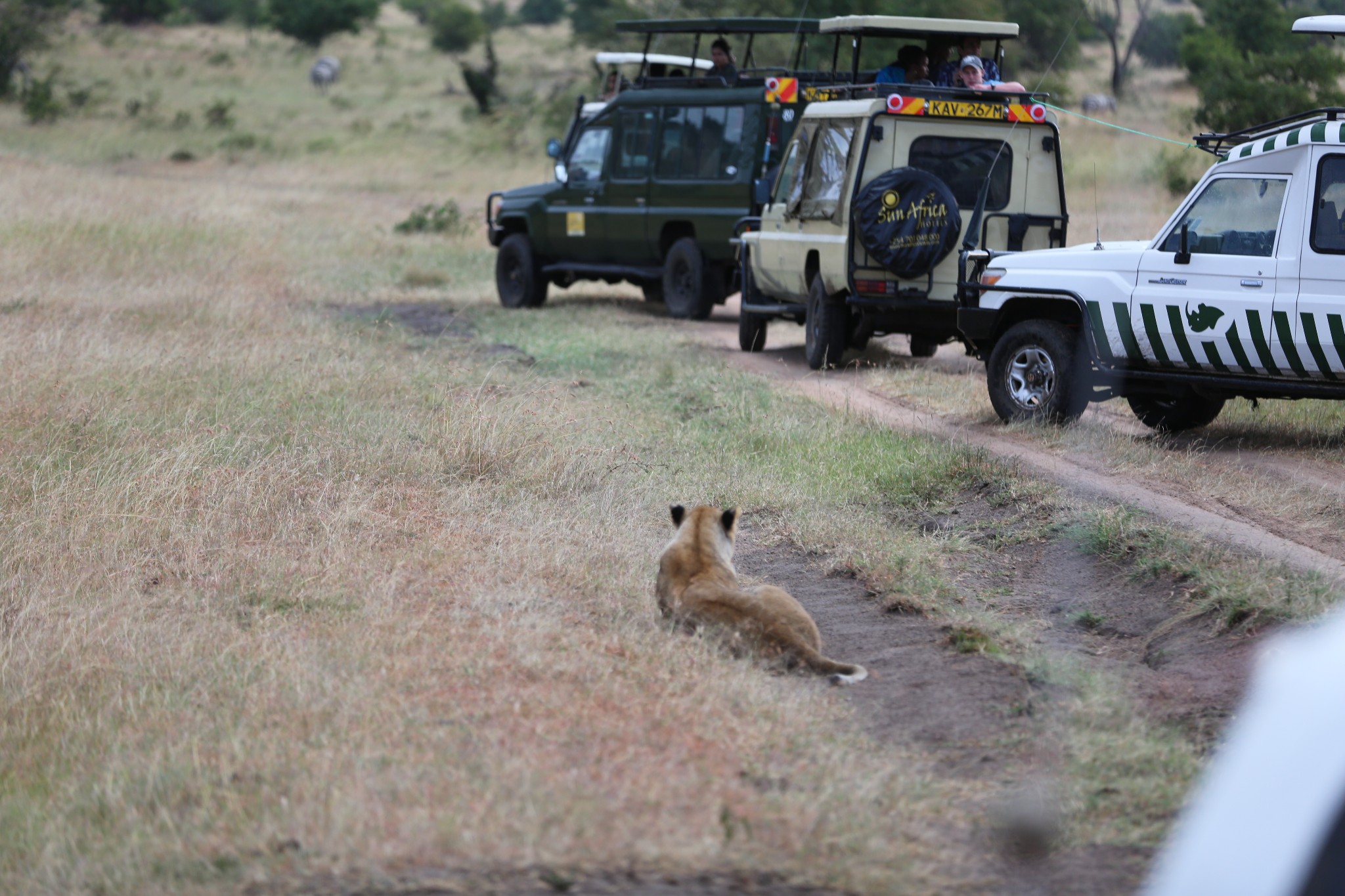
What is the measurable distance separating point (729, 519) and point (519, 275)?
1303cm

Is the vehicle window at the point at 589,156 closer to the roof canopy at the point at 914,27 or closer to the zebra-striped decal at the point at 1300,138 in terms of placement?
the roof canopy at the point at 914,27

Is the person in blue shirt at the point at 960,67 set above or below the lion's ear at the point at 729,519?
above

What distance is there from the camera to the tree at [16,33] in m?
40.8

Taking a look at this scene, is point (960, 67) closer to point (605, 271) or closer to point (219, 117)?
point (605, 271)

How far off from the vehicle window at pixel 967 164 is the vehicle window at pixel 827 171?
572mm

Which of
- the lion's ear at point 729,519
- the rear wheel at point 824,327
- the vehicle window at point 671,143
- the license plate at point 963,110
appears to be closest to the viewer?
the lion's ear at point 729,519

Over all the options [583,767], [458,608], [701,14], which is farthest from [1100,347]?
[701,14]

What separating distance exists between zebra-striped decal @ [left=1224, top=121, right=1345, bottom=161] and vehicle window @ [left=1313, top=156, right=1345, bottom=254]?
0.34 ft

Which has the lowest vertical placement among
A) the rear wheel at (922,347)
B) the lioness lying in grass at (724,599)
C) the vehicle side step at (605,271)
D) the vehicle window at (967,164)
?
the lioness lying in grass at (724,599)

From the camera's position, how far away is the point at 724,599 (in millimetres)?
5125

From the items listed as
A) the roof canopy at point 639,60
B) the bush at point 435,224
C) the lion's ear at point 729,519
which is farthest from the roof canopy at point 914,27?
the bush at point 435,224

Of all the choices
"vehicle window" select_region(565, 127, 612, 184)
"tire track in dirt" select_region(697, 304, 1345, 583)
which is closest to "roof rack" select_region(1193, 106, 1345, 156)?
"tire track in dirt" select_region(697, 304, 1345, 583)

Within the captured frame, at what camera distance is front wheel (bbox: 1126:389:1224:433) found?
30.9 feet

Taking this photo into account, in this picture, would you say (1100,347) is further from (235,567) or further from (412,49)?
(412,49)
